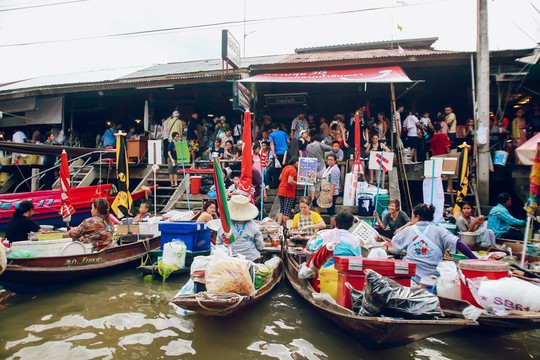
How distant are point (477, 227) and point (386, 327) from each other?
534cm

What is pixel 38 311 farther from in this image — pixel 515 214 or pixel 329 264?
pixel 515 214

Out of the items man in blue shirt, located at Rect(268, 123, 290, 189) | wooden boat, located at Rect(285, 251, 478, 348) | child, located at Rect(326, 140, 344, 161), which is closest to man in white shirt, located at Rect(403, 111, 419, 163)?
child, located at Rect(326, 140, 344, 161)

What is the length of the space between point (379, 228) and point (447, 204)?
327 centimetres

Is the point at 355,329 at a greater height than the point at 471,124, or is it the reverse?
the point at 471,124

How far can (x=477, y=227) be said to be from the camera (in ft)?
25.5

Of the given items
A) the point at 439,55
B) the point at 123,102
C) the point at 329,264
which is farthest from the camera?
Answer: the point at 123,102

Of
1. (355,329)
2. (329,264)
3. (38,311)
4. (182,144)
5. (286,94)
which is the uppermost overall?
(286,94)

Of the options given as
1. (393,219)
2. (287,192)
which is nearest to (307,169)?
(287,192)

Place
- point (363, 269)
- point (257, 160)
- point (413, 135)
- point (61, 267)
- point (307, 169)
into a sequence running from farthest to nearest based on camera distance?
point (413, 135)
point (257, 160)
point (307, 169)
point (61, 267)
point (363, 269)

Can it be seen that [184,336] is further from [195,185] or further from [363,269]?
[195,185]

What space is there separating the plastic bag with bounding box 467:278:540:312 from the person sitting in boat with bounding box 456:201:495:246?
3673 millimetres

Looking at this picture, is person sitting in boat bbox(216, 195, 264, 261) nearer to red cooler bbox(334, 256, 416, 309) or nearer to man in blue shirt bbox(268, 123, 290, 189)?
red cooler bbox(334, 256, 416, 309)

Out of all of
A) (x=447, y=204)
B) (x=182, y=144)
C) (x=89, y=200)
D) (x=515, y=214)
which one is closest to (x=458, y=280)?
(x=447, y=204)

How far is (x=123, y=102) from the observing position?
17938 millimetres
